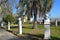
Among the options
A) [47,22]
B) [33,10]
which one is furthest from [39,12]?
[47,22]

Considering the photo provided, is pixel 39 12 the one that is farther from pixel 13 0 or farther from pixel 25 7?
pixel 13 0

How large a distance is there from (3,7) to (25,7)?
3.80 m

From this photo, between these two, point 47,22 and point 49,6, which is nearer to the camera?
point 47,22

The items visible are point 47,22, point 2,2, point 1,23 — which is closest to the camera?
point 47,22

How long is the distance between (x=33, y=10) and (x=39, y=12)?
103 cm

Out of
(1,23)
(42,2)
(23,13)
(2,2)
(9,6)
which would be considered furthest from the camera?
(1,23)

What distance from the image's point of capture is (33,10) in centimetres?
2698

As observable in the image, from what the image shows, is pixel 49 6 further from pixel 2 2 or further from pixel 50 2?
pixel 2 2

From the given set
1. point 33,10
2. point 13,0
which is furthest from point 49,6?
point 13,0

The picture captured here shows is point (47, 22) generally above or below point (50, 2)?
below

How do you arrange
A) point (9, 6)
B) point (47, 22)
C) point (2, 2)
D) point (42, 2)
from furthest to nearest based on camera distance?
point (42, 2), point (9, 6), point (2, 2), point (47, 22)

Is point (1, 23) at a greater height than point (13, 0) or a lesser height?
lesser

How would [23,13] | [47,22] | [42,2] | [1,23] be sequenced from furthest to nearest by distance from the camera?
1. [1,23]
2. [23,13]
3. [42,2]
4. [47,22]

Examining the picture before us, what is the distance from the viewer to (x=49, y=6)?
27.4 meters
